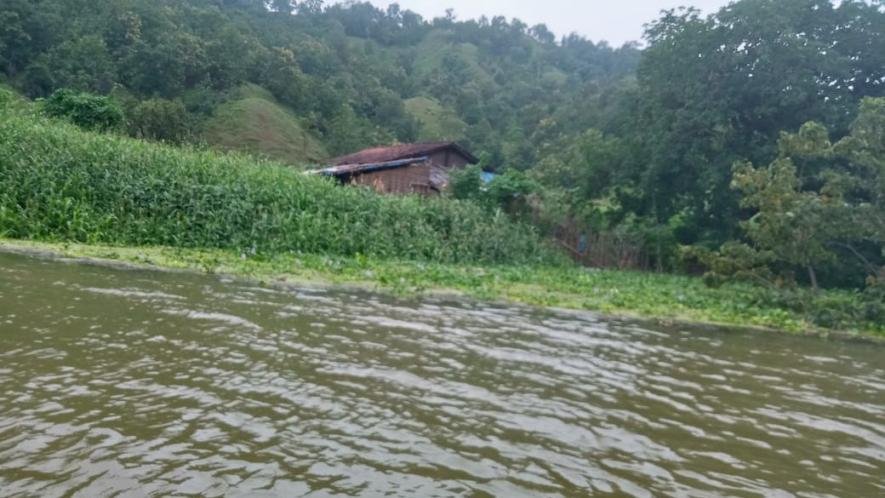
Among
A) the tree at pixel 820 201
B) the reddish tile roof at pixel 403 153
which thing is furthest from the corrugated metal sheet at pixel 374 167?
the tree at pixel 820 201

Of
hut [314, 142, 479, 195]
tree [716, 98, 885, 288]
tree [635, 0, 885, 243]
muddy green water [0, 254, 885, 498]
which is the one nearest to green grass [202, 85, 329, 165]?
hut [314, 142, 479, 195]

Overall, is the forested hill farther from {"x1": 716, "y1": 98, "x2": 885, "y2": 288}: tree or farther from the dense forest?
{"x1": 716, "y1": 98, "x2": 885, "y2": 288}: tree

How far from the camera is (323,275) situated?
12.7 m

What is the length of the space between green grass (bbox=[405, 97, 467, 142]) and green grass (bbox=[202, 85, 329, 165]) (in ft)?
32.7

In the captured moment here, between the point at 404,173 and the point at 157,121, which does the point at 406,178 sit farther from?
the point at 157,121

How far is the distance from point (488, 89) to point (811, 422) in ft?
214

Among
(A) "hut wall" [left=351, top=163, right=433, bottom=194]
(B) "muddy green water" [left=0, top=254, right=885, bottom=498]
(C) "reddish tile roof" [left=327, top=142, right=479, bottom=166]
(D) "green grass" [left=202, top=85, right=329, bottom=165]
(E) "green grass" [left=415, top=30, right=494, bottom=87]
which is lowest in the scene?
(B) "muddy green water" [left=0, top=254, right=885, bottom=498]

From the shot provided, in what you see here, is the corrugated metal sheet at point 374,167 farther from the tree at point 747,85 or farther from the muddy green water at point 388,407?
the muddy green water at point 388,407

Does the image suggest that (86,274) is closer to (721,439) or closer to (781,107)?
(721,439)

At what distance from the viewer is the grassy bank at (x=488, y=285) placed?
12.1 meters

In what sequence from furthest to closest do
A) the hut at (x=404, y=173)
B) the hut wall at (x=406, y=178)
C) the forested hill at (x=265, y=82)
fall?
the forested hill at (x=265, y=82)
the hut wall at (x=406, y=178)
the hut at (x=404, y=173)

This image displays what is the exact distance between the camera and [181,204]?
53.1 feet

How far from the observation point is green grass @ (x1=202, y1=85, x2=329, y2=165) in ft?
129

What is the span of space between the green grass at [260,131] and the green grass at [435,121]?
32.7ft
